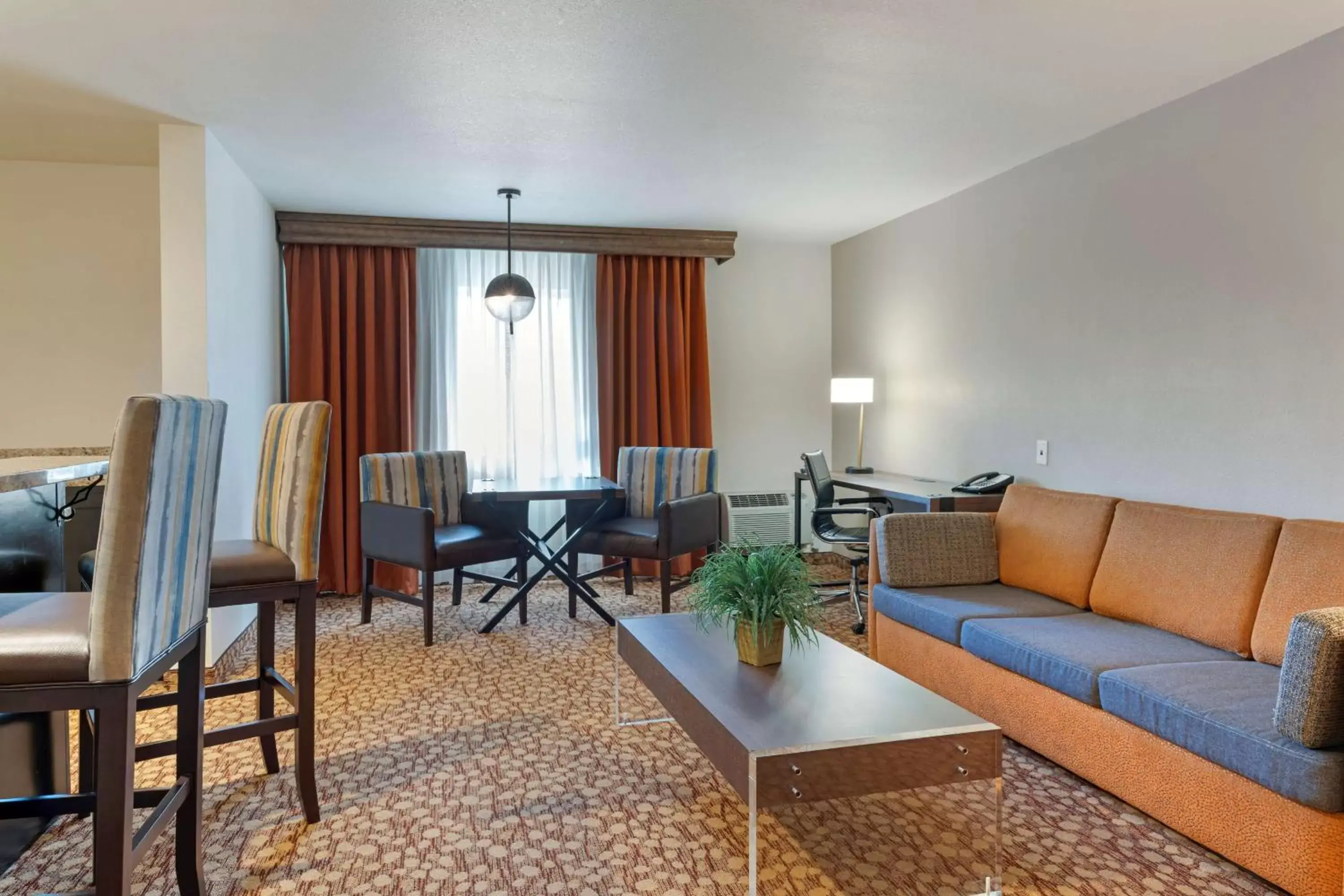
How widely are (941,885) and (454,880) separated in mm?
1177

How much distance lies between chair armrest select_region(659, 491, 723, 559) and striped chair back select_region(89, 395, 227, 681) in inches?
114

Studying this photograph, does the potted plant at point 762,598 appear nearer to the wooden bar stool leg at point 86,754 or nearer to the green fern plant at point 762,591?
the green fern plant at point 762,591

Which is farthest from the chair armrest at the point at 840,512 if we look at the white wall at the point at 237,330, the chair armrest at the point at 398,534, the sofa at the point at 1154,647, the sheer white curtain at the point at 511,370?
the white wall at the point at 237,330

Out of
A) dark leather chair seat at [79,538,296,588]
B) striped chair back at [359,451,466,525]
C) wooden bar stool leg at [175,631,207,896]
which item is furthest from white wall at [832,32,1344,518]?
wooden bar stool leg at [175,631,207,896]

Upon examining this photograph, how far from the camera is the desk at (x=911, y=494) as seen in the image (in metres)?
4.21

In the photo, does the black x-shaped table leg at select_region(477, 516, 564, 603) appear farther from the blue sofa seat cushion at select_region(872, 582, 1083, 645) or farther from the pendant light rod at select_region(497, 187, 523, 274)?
the blue sofa seat cushion at select_region(872, 582, 1083, 645)

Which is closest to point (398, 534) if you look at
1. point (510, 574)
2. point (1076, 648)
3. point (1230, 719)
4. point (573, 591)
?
point (573, 591)

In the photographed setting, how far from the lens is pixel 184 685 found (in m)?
1.96

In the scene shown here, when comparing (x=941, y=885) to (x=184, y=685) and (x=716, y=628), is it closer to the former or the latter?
(x=716, y=628)

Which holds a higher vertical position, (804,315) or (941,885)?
(804,315)

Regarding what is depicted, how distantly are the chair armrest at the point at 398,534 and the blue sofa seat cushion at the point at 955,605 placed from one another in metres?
2.13

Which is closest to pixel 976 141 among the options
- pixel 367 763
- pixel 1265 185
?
pixel 1265 185

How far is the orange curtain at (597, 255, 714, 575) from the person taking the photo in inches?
233

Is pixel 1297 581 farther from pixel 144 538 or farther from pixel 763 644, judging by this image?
pixel 144 538
